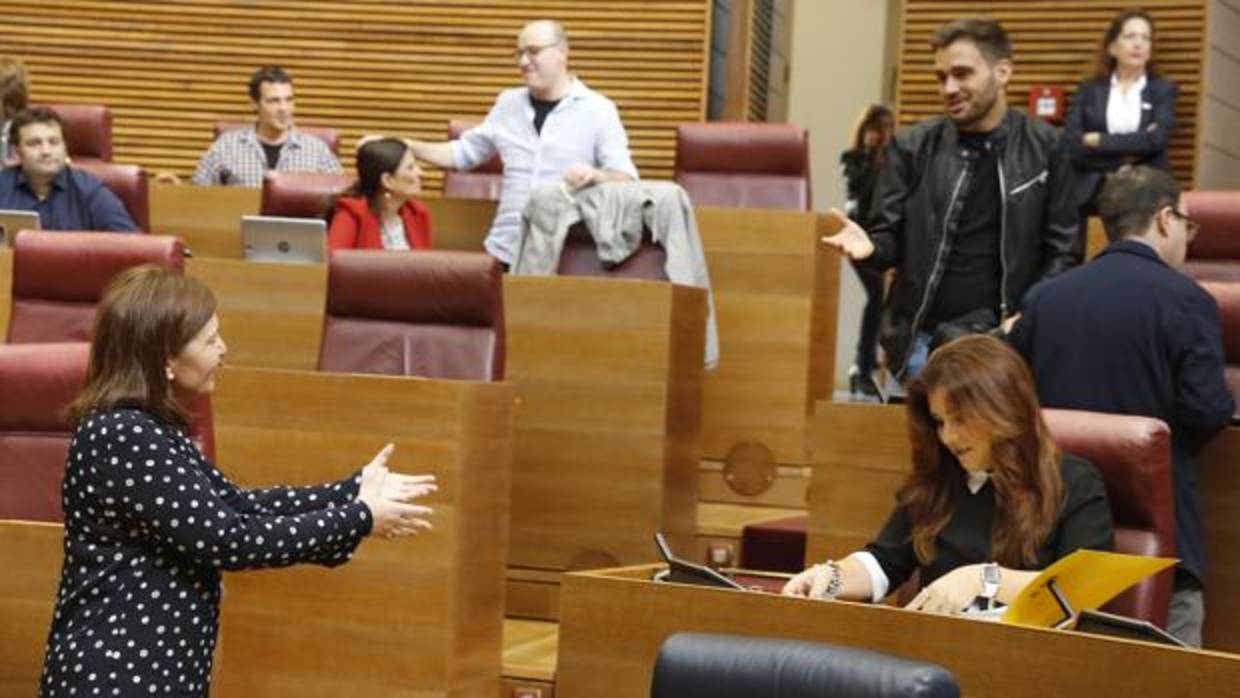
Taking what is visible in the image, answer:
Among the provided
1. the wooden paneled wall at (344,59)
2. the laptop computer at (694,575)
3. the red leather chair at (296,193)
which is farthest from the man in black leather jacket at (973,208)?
the wooden paneled wall at (344,59)

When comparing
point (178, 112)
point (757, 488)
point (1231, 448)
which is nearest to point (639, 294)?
point (757, 488)

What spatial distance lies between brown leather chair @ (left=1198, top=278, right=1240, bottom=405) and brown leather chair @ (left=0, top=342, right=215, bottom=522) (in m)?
1.85

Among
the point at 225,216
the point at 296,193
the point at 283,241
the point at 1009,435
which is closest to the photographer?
the point at 1009,435

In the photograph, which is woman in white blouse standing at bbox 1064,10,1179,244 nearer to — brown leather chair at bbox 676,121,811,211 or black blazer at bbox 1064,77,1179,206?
black blazer at bbox 1064,77,1179,206

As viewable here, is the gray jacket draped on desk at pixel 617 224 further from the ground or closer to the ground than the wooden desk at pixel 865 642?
further from the ground

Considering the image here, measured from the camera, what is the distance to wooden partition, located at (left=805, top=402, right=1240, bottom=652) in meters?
3.27

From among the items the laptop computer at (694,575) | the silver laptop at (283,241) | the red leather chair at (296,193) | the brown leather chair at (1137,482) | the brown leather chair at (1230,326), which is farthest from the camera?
the red leather chair at (296,193)

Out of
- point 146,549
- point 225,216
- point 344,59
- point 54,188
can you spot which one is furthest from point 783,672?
point 344,59

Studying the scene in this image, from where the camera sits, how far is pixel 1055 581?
232cm

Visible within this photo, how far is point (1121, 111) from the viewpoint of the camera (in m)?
6.14

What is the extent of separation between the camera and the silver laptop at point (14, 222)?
4.71m

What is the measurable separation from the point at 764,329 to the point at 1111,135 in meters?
1.80

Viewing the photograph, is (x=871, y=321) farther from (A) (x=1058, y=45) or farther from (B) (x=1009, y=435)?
(B) (x=1009, y=435)

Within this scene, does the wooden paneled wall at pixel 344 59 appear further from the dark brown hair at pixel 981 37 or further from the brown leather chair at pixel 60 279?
the dark brown hair at pixel 981 37
